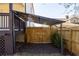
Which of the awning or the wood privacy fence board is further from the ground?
Result: the awning

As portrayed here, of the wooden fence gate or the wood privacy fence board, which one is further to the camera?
the wooden fence gate

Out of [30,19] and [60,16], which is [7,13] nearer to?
[30,19]

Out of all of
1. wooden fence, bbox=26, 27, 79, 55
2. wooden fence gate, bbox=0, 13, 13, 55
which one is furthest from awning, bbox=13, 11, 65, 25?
wooden fence gate, bbox=0, 13, 13, 55

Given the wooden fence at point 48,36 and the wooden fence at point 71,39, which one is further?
the wooden fence at point 71,39

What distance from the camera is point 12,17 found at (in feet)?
14.3

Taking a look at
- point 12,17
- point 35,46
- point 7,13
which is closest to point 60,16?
point 35,46

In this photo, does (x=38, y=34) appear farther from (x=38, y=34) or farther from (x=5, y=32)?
(x=5, y=32)

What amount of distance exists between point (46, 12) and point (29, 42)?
0.70m

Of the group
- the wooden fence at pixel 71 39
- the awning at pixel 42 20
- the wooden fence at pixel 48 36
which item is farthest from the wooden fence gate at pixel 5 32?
the wooden fence at pixel 71 39

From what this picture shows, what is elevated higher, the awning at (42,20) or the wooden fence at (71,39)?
the awning at (42,20)

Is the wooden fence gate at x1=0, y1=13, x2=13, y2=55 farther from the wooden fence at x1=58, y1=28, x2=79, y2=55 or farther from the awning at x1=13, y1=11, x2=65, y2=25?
the wooden fence at x1=58, y1=28, x2=79, y2=55

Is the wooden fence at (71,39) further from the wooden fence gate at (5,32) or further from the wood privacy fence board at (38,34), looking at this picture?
the wooden fence gate at (5,32)

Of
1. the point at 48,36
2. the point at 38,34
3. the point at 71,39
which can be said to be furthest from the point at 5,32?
the point at 71,39

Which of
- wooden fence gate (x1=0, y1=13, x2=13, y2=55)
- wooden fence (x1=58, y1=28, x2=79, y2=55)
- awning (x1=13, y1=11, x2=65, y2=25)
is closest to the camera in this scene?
awning (x1=13, y1=11, x2=65, y2=25)
